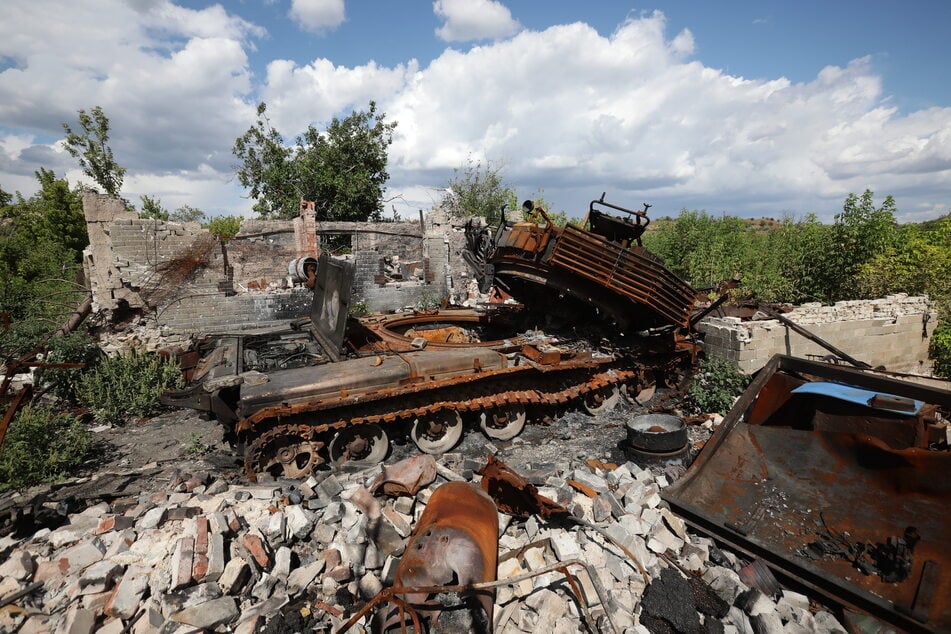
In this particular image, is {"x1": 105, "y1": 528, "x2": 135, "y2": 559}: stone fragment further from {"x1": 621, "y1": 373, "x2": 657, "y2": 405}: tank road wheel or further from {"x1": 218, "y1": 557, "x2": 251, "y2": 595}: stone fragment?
{"x1": 621, "y1": 373, "x2": 657, "y2": 405}: tank road wheel

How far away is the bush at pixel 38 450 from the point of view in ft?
A: 15.2

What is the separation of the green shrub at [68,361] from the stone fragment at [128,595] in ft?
18.7

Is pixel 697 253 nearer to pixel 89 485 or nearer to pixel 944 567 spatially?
pixel 944 567

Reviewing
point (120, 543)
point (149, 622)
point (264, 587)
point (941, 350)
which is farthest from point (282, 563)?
point (941, 350)

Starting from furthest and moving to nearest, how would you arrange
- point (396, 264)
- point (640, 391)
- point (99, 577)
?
point (396, 264)
point (640, 391)
point (99, 577)

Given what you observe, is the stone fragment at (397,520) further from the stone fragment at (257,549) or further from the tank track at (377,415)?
the tank track at (377,415)

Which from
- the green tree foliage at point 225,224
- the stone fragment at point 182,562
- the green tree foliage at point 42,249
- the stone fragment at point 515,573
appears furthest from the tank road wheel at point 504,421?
the green tree foliage at point 225,224

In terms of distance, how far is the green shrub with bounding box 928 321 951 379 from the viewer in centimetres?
811

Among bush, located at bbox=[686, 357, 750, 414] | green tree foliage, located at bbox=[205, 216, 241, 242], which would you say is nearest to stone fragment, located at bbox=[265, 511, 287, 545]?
bush, located at bbox=[686, 357, 750, 414]

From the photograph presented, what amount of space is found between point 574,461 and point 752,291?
8.66 meters

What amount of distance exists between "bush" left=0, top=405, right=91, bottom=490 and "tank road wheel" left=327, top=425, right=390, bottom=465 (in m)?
2.82

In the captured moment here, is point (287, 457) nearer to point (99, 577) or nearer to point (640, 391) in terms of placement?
point (99, 577)

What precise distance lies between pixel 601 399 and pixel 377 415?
337 centimetres

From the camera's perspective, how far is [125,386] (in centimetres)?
717
